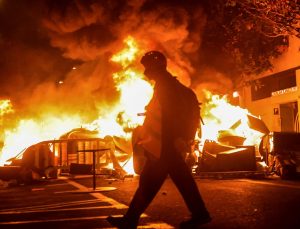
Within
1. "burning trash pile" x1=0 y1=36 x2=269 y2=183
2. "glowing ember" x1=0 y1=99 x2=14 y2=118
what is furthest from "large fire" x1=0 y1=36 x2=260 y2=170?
"glowing ember" x1=0 y1=99 x2=14 y2=118

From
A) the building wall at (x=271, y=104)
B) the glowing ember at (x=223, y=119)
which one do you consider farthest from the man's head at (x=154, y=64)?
the building wall at (x=271, y=104)

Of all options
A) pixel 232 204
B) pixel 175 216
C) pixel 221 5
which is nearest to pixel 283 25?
pixel 221 5

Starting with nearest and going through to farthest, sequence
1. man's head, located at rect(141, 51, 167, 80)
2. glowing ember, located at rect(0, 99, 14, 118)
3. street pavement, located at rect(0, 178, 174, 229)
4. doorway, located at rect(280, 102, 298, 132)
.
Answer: man's head, located at rect(141, 51, 167, 80) < street pavement, located at rect(0, 178, 174, 229) < doorway, located at rect(280, 102, 298, 132) < glowing ember, located at rect(0, 99, 14, 118)

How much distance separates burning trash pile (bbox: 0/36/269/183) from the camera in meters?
11.6

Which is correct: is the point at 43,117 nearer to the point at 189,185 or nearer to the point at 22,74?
the point at 22,74

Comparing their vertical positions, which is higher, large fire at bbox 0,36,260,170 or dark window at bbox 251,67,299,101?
dark window at bbox 251,67,299,101

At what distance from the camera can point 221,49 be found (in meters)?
19.5

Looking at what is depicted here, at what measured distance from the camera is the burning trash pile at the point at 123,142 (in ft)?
38.1

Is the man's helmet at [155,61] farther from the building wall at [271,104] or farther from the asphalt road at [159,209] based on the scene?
the building wall at [271,104]

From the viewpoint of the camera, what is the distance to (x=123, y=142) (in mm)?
13500

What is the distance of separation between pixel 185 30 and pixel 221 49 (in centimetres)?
274

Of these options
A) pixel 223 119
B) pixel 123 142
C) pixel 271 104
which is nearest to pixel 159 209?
pixel 123 142

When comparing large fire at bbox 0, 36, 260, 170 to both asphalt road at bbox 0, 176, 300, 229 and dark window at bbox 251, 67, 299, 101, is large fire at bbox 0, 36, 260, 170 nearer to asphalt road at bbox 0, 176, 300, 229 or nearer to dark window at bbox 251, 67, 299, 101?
dark window at bbox 251, 67, 299, 101

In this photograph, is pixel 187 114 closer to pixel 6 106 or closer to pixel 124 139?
pixel 124 139
